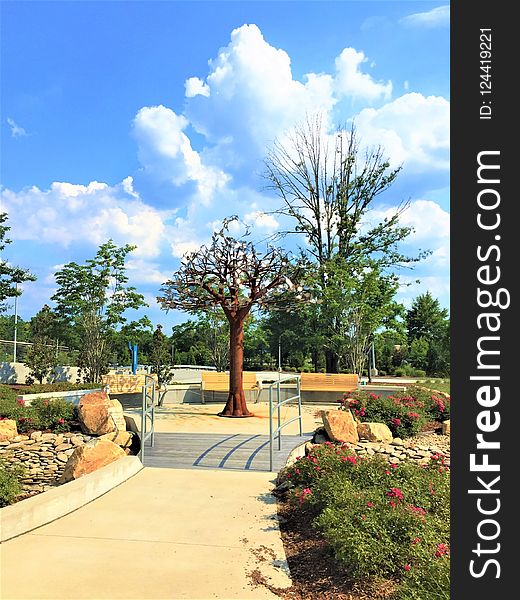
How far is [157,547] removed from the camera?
400cm

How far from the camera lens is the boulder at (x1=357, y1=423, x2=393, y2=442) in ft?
27.0

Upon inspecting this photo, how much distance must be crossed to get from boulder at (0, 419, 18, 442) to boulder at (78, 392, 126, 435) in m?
1.09

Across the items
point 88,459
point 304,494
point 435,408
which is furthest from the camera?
point 435,408

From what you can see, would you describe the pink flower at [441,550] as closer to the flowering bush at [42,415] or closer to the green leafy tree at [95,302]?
the flowering bush at [42,415]

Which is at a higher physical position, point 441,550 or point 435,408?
point 441,550

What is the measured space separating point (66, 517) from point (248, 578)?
2117 millimetres

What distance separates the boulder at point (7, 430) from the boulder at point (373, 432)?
5837 millimetres

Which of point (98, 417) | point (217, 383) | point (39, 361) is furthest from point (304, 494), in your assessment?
point (39, 361)

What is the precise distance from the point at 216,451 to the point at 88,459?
6.31 feet

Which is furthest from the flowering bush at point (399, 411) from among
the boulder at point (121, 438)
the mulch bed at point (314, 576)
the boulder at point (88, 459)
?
the mulch bed at point (314, 576)

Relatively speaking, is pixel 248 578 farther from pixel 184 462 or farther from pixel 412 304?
pixel 412 304

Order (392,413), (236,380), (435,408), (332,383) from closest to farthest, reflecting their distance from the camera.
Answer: (392,413) → (435,408) → (236,380) → (332,383)

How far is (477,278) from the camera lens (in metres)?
2.82

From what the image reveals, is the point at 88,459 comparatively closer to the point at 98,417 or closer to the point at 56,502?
the point at 56,502
